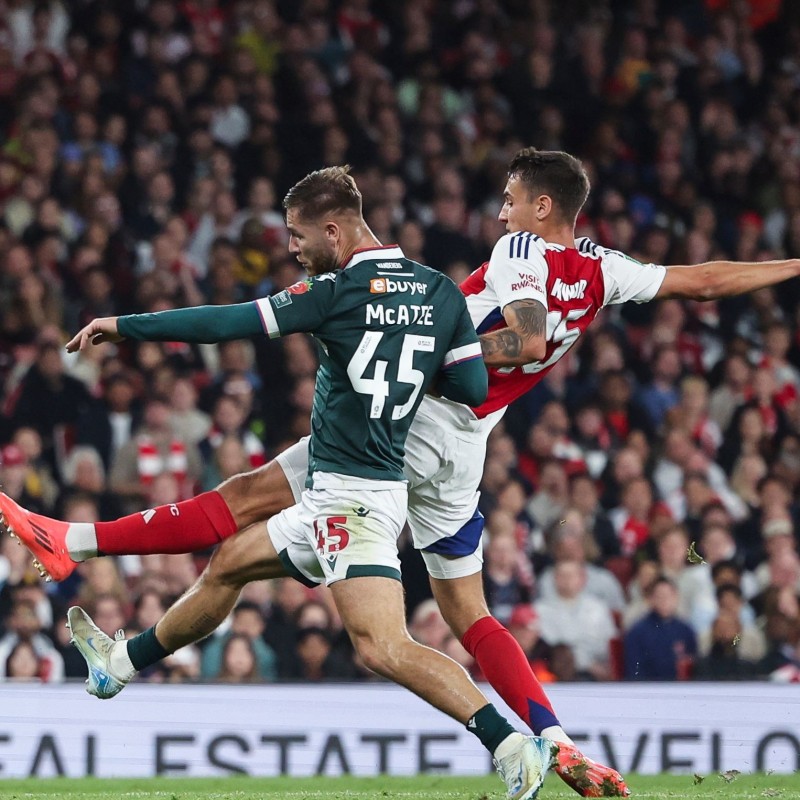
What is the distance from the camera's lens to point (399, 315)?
547cm

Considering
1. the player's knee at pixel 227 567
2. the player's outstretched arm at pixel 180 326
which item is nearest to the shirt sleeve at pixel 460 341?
the player's outstretched arm at pixel 180 326

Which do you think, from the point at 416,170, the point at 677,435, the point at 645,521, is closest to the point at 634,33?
the point at 416,170

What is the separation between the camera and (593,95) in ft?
46.2

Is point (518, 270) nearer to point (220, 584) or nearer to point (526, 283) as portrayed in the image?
point (526, 283)

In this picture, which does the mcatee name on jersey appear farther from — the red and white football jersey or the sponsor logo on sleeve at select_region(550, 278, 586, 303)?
the sponsor logo on sleeve at select_region(550, 278, 586, 303)

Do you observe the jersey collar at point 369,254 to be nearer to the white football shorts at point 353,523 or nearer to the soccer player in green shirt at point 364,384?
the soccer player in green shirt at point 364,384

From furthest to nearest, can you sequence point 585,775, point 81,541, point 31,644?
point 31,644 → point 81,541 → point 585,775

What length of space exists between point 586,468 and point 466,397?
5255mm

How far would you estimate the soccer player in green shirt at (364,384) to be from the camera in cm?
530

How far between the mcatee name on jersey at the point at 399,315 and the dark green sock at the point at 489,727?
1.32m

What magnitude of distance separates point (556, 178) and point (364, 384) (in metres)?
1.31

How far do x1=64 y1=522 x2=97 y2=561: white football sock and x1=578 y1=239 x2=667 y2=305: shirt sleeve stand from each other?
219 cm

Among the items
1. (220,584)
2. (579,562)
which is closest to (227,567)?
(220,584)

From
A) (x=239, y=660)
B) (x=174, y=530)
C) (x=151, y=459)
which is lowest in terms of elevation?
(x=239, y=660)
